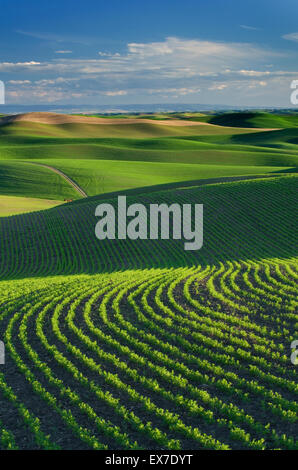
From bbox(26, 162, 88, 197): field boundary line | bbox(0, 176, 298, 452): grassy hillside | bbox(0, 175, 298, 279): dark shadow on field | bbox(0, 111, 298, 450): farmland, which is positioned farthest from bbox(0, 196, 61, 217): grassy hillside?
bbox(0, 176, 298, 452): grassy hillside

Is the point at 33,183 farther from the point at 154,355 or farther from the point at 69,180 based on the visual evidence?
the point at 154,355

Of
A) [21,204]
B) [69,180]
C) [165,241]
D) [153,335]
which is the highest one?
[69,180]

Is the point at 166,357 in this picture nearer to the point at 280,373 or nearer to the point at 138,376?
the point at 138,376

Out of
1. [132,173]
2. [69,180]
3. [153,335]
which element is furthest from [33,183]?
[153,335]

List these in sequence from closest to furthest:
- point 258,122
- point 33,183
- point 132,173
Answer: point 33,183 → point 132,173 → point 258,122

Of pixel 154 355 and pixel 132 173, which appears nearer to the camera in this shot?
pixel 154 355

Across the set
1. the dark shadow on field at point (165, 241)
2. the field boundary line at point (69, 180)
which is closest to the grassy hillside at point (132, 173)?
the field boundary line at point (69, 180)

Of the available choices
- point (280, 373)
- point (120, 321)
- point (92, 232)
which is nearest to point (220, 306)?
point (120, 321)
